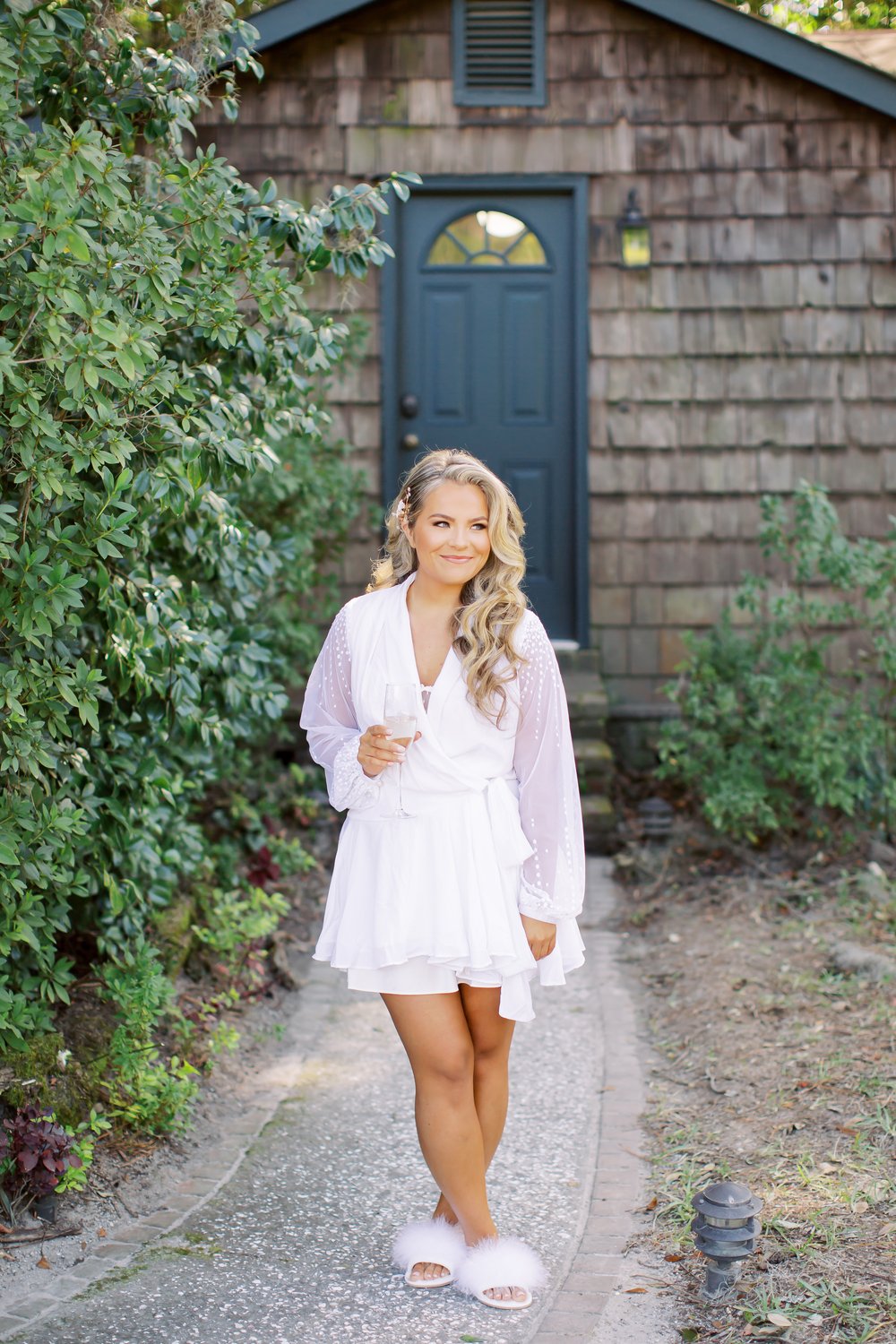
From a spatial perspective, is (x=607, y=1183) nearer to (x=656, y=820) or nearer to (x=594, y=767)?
(x=656, y=820)

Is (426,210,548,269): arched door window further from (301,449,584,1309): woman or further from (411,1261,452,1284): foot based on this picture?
(411,1261,452,1284): foot

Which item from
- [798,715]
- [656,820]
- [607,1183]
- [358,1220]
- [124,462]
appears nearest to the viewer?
[124,462]

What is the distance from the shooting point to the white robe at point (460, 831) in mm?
2689

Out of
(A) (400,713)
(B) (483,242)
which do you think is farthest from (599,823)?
(A) (400,713)

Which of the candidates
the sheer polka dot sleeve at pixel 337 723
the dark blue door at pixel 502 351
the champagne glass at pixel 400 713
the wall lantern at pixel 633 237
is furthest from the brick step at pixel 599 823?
the champagne glass at pixel 400 713

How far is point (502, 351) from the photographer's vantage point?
7.26 metres

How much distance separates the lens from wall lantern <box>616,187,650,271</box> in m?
7.01

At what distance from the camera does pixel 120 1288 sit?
9.25 feet

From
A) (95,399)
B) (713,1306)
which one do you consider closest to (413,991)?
(713,1306)

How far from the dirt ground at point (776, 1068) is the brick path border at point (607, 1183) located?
→ 0.07m

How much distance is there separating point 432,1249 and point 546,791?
106cm

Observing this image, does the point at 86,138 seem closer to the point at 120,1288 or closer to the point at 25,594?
the point at 25,594

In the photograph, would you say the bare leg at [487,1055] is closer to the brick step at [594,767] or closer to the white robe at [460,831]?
the white robe at [460,831]

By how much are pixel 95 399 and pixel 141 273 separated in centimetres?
36
